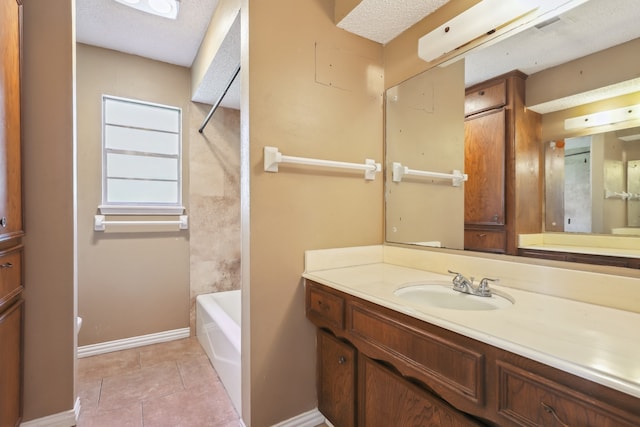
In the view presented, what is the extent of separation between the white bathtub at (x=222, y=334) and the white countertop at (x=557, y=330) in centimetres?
96

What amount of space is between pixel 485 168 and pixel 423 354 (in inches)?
36.4

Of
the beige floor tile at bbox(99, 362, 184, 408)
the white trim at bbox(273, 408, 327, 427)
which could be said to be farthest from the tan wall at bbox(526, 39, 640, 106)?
the beige floor tile at bbox(99, 362, 184, 408)

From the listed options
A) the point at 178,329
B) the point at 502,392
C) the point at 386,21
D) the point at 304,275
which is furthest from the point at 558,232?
the point at 178,329

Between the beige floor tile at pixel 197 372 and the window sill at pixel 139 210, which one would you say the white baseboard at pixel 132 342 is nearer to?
the beige floor tile at pixel 197 372

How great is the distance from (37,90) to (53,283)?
0.98 meters

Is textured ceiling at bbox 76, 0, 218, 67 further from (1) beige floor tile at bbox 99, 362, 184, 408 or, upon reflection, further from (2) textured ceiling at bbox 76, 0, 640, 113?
(1) beige floor tile at bbox 99, 362, 184, 408

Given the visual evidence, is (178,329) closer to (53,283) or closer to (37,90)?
(53,283)

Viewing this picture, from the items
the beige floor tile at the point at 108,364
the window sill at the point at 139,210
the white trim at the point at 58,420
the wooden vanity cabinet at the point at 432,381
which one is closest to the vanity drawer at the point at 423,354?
the wooden vanity cabinet at the point at 432,381

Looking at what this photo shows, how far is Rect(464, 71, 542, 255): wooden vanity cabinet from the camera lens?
4.11 feet

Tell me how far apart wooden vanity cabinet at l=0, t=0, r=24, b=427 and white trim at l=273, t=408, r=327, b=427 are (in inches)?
46.9

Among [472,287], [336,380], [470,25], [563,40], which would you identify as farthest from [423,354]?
[470,25]

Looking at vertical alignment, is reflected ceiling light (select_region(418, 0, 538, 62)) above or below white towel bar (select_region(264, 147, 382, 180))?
above

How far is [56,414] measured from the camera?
1.55 meters

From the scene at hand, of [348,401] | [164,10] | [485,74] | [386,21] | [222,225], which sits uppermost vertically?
[164,10]
